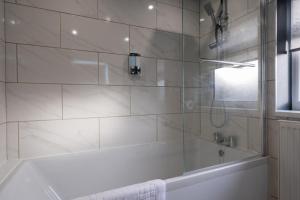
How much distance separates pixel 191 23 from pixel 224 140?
1327mm

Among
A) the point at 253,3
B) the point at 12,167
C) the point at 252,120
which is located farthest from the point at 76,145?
the point at 253,3

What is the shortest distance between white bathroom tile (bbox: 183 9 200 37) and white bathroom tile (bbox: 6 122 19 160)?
1.89 m

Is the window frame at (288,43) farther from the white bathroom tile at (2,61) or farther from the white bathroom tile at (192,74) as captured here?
the white bathroom tile at (2,61)

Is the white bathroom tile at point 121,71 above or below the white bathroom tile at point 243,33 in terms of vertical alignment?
below

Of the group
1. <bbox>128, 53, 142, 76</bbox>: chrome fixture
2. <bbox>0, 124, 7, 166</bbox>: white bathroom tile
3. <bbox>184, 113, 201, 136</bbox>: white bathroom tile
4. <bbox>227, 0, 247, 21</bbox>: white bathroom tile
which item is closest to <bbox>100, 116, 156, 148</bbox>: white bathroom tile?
<bbox>184, 113, 201, 136</bbox>: white bathroom tile

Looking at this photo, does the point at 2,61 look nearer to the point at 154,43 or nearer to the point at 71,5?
the point at 71,5

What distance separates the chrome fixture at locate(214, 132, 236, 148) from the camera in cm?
172

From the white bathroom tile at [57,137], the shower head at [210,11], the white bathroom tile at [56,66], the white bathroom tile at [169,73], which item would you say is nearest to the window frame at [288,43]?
the shower head at [210,11]

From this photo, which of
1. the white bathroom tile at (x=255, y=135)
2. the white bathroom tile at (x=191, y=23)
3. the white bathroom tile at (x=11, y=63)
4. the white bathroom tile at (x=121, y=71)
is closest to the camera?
the white bathroom tile at (x=11, y=63)

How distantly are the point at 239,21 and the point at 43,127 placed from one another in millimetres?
2018

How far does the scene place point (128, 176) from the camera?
176cm

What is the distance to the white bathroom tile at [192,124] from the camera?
1.88 m

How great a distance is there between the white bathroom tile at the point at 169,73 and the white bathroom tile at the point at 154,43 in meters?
0.08

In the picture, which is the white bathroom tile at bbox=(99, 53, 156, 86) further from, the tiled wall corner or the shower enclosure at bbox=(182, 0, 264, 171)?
the shower enclosure at bbox=(182, 0, 264, 171)
